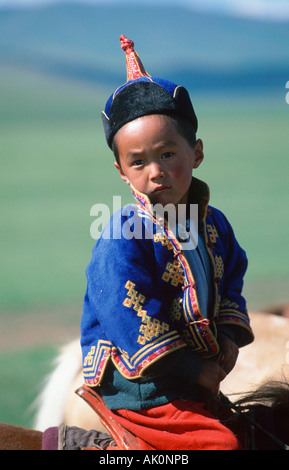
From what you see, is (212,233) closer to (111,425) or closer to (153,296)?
(153,296)

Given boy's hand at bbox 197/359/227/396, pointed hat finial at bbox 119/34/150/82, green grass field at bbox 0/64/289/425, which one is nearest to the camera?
boy's hand at bbox 197/359/227/396

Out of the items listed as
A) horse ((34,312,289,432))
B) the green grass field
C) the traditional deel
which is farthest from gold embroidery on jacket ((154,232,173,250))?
the green grass field

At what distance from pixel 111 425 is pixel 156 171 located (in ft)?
2.29

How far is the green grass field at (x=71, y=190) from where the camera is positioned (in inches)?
240

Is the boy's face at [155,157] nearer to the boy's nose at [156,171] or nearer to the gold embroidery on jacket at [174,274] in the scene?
the boy's nose at [156,171]

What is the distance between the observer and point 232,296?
6.57 ft

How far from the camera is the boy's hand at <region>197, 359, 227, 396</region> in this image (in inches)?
69.4

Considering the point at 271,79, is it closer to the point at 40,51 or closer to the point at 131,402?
the point at 40,51

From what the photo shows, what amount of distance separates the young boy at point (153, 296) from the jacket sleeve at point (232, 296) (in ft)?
0.27

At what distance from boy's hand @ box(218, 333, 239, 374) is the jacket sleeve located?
5 cm

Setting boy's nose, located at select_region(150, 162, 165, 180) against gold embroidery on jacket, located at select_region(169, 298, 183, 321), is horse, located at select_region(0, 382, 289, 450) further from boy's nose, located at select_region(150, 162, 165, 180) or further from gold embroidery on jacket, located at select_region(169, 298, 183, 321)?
boy's nose, located at select_region(150, 162, 165, 180)

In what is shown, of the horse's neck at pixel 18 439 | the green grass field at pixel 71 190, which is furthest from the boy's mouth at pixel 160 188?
the green grass field at pixel 71 190

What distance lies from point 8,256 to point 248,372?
5104mm

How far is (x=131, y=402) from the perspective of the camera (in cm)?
175
